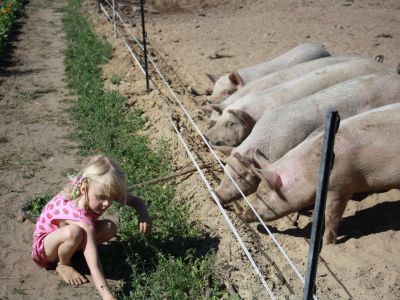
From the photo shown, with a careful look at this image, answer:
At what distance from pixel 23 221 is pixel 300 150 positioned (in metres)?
2.75

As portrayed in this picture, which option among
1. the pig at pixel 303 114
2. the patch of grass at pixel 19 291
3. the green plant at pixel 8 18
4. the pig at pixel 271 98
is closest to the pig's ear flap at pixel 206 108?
the pig at pixel 271 98

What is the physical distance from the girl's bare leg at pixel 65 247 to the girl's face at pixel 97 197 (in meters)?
0.20

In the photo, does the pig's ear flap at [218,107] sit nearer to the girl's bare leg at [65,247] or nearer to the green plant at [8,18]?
the girl's bare leg at [65,247]

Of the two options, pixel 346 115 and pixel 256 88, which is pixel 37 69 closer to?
pixel 256 88

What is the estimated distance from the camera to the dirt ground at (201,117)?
13.0ft

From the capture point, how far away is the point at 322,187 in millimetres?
2340

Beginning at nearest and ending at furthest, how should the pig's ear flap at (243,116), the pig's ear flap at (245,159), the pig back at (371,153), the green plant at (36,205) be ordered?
the pig back at (371,153), the green plant at (36,205), the pig's ear flap at (245,159), the pig's ear flap at (243,116)

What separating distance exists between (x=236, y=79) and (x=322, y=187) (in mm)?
5297

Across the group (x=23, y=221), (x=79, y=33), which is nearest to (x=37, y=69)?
(x=79, y=33)

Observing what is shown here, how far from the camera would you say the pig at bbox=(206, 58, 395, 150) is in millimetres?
6113

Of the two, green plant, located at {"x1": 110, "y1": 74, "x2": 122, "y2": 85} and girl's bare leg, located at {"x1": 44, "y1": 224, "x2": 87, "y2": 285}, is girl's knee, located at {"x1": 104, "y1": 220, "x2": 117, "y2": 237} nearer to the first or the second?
girl's bare leg, located at {"x1": 44, "y1": 224, "x2": 87, "y2": 285}

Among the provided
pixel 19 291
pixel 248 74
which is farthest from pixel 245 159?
pixel 248 74

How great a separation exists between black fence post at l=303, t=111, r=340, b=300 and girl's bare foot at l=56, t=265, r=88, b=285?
6.42 feet

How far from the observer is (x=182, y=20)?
45.8 ft
